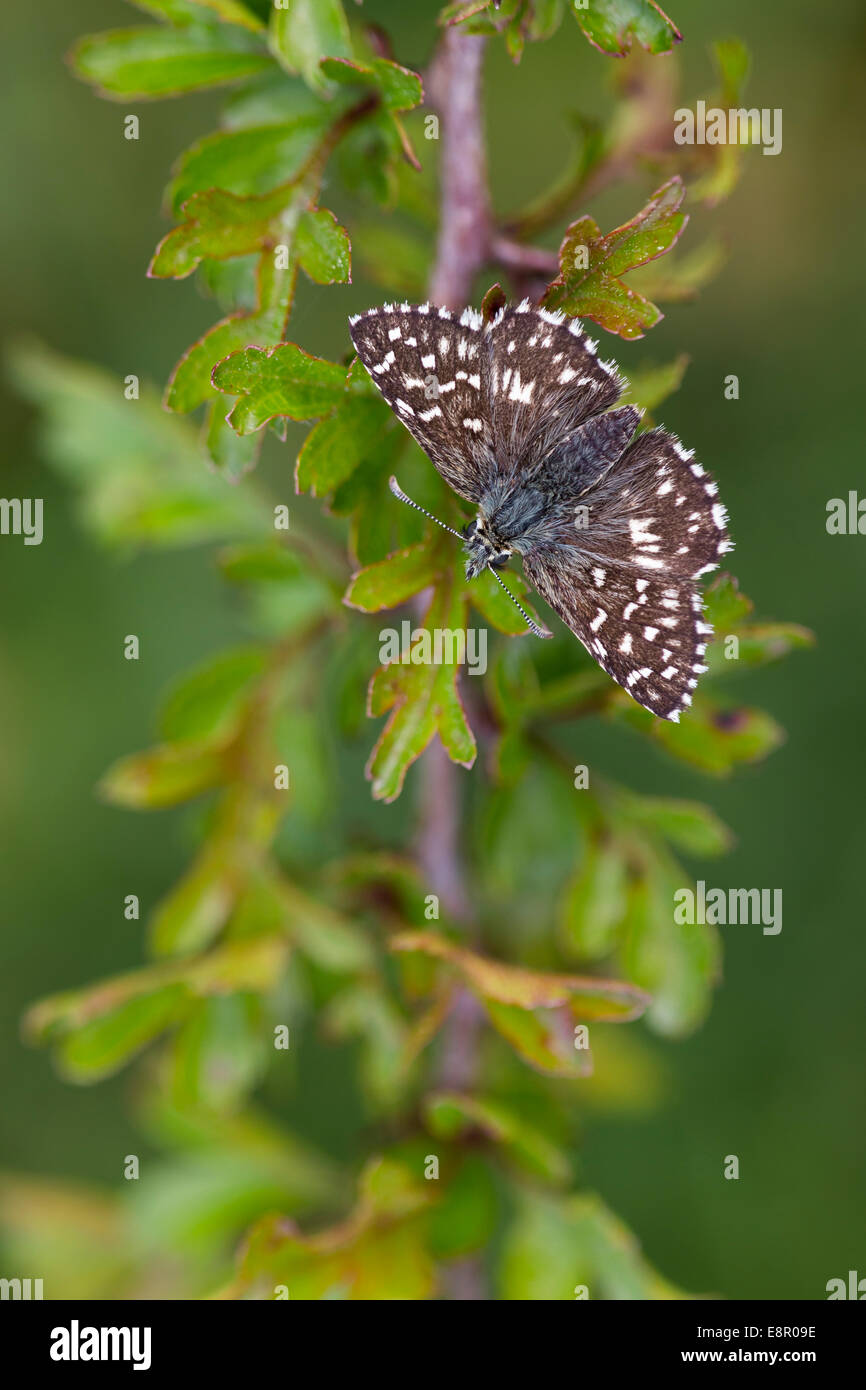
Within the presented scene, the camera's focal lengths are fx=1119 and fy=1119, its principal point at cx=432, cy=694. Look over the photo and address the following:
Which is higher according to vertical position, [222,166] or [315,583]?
[222,166]

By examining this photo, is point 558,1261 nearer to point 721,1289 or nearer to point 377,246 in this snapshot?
point 721,1289

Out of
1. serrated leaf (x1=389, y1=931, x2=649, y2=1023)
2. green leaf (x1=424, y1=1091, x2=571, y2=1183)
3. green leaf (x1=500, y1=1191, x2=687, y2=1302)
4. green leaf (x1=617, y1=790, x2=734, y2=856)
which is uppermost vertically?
green leaf (x1=617, y1=790, x2=734, y2=856)

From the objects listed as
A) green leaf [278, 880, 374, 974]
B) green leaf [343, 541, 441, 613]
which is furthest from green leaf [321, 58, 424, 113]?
green leaf [278, 880, 374, 974]

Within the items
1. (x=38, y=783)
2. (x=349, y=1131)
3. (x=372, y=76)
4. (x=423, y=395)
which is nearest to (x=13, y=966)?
(x=38, y=783)

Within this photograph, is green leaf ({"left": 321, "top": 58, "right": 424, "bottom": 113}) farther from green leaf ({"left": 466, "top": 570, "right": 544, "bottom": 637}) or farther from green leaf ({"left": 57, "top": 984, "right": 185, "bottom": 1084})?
green leaf ({"left": 57, "top": 984, "right": 185, "bottom": 1084})

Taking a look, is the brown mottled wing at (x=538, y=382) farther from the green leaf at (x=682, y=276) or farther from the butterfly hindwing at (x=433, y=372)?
the green leaf at (x=682, y=276)
